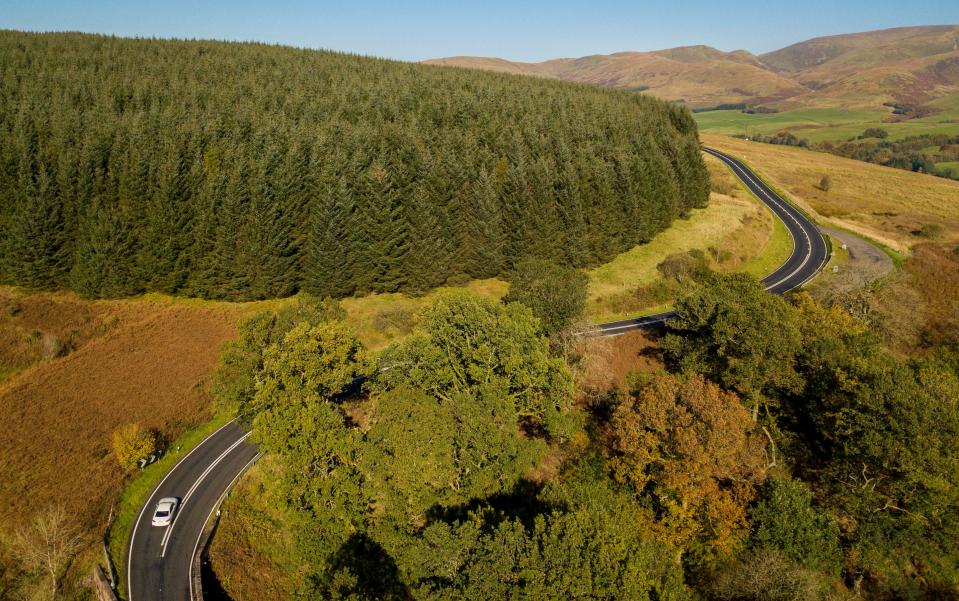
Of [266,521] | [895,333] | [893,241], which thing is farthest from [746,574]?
[893,241]

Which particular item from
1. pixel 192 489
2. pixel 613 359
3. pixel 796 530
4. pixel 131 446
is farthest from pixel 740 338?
pixel 131 446

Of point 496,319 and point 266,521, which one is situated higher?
point 496,319

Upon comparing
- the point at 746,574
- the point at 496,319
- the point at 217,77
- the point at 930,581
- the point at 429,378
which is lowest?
the point at 930,581

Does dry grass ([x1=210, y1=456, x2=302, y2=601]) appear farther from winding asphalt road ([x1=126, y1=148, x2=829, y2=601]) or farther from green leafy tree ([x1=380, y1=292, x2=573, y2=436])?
green leafy tree ([x1=380, y1=292, x2=573, y2=436])

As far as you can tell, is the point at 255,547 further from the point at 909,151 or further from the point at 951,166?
the point at 909,151

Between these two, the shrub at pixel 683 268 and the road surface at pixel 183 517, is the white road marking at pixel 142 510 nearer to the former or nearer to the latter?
the road surface at pixel 183 517

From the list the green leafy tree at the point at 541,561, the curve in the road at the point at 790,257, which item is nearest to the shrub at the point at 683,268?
the curve in the road at the point at 790,257

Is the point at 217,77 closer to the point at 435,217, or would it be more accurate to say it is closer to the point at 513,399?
the point at 435,217
